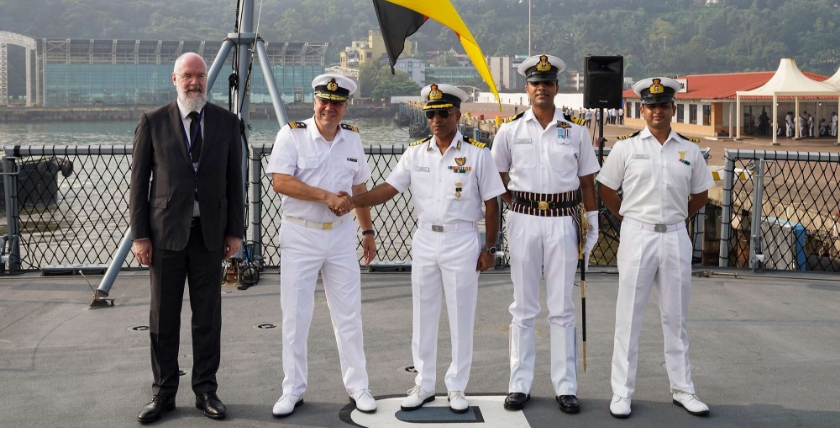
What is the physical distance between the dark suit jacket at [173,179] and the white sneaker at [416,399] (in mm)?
1149

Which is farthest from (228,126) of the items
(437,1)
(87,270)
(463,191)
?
(87,270)

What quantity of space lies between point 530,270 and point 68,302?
370 centimetres

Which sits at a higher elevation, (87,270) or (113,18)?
(113,18)

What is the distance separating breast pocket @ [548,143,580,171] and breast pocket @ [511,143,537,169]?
0.26 ft

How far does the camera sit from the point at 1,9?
142 m

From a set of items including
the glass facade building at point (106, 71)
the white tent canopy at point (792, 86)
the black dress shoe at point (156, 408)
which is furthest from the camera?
the glass facade building at point (106, 71)

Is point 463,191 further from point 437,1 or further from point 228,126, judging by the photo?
point 437,1

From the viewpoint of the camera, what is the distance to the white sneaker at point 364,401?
410cm

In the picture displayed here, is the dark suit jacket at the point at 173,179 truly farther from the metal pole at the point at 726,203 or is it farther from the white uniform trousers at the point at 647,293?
the metal pole at the point at 726,203

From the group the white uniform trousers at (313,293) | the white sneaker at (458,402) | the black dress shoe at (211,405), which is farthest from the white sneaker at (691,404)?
the black dress shoe at (211,405)

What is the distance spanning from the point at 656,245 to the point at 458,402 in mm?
1187

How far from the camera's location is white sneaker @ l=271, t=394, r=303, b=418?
13.3 feet

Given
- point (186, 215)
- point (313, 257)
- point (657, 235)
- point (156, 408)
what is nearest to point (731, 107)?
point (657, 235)

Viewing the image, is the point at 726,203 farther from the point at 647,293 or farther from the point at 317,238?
the point at 317,238
